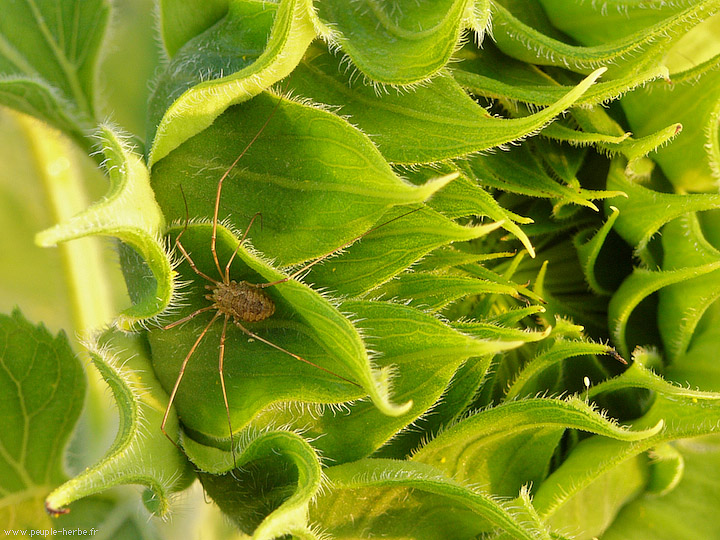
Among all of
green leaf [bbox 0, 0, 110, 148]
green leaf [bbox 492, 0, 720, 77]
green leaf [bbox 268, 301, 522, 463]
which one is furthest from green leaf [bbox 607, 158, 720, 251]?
green leaf [bbox 0, 0, 110, 148]

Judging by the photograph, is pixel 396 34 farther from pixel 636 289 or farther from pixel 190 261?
pixel 636 289

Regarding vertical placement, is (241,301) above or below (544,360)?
above

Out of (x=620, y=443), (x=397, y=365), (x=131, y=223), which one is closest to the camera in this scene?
(x=131, y=223)

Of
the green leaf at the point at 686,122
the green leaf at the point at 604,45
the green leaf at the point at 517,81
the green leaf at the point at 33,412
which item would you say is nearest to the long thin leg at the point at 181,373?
the green leaf at the point at 33,412

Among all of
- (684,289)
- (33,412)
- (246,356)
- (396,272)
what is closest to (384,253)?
(396,272)

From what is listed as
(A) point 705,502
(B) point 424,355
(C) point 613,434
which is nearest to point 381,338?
(B) point 424,355

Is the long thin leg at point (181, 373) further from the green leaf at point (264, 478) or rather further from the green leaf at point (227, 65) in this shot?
the green leaf at point (227, 65)

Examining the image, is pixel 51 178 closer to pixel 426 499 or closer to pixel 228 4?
pixel 228 4
